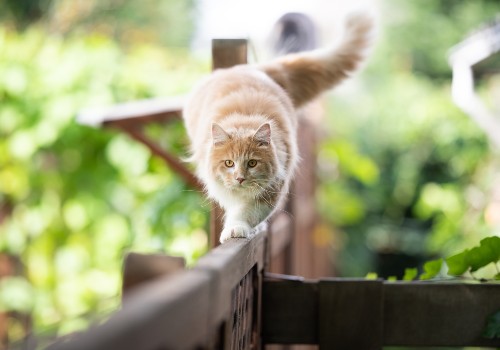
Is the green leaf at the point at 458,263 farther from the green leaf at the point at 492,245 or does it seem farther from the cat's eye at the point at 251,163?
the cat's eye at the point at 251,163

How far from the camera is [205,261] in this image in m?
1.09

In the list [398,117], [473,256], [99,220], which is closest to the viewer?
[473,256]

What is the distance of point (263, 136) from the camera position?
2.14m

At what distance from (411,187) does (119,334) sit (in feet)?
35.5

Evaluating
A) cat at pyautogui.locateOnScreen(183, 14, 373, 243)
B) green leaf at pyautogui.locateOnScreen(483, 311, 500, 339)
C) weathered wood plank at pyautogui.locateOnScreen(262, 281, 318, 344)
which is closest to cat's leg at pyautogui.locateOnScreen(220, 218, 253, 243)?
cat at pyautogui.locateOnScreen(183, 14, 373, 243)

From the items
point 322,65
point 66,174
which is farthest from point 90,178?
point 322,65

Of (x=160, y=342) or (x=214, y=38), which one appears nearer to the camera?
(x=160, y=342)

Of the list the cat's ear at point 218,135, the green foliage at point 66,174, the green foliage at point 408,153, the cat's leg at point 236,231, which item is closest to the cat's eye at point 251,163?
the cat's ear at point 218,135

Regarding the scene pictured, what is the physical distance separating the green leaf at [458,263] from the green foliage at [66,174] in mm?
3265

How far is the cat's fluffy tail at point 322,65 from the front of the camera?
2.74 meters

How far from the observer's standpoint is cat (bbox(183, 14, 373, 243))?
2.15 m

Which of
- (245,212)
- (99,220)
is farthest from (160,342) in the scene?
(99,220)

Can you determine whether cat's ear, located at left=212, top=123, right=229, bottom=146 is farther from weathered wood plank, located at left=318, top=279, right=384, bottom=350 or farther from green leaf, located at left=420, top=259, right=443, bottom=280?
green leaf, located at left=420, top=259, right=443, bottom=280

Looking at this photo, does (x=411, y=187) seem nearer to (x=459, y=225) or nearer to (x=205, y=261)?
(x=459, y=225)
